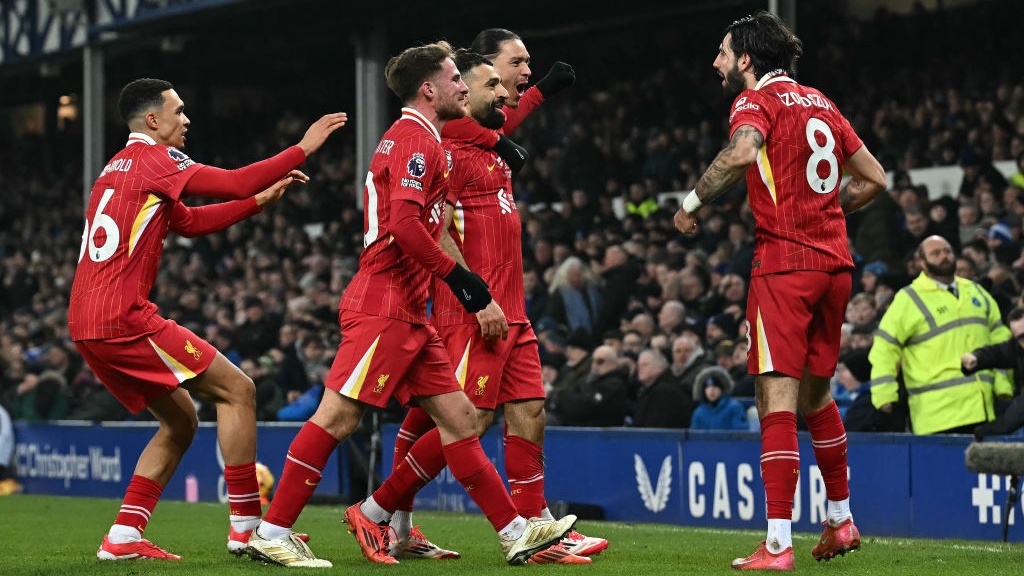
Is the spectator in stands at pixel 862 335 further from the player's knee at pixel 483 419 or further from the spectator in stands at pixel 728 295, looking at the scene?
the player's knee at pixel 483 419

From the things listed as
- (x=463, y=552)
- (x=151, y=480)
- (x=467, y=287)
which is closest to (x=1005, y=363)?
(x=463, y=552)

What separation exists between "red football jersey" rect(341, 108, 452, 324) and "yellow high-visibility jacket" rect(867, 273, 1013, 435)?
5.46m

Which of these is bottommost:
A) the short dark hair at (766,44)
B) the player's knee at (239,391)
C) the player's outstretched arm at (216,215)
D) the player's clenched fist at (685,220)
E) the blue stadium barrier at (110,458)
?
the blue stadium barrier at (110,458)

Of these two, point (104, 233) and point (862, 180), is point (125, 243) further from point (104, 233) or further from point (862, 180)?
point (862, 180)

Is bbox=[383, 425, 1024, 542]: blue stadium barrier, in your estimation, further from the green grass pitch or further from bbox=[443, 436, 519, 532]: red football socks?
bbox=[443, 436, 519, 532]: red football socks

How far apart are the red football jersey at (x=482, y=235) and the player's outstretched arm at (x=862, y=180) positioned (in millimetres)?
1632

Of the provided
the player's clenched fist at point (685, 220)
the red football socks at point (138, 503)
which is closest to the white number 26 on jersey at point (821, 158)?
the player's clenched fist at point (685, 220)

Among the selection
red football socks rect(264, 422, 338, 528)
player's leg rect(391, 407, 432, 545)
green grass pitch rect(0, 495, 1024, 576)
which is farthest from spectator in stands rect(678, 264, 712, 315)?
red football socks rect(264, 422, 338, 528)

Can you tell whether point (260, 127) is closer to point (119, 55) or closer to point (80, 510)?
point (119, 55)

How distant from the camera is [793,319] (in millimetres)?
7141

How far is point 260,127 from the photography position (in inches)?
1277

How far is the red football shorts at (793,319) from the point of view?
7.13 meters

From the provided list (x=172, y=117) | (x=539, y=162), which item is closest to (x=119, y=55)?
(x=539, y=162)

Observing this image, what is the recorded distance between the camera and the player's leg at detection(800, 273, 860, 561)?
7.30m
